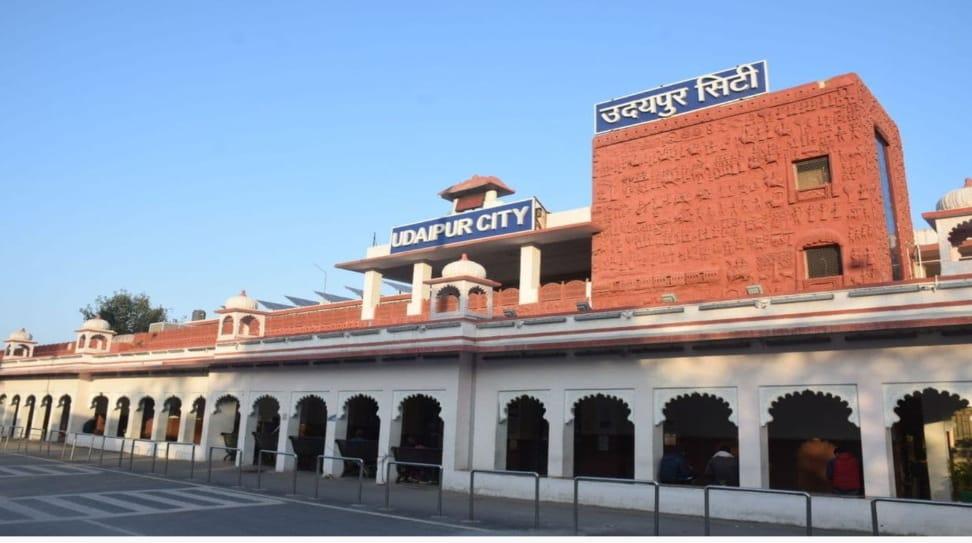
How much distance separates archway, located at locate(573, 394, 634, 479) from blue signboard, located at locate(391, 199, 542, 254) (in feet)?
24.0

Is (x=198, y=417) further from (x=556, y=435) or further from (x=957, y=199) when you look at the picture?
(x=957, y=199)

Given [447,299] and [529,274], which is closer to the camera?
[447,299]

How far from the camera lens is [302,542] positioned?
382 inches

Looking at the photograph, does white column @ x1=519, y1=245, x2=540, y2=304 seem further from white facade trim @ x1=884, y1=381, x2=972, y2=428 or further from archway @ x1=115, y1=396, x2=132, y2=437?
archway @ x1=115, y1=396, x2=132, y2=437

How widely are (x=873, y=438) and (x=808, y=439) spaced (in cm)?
376

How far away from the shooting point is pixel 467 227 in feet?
88.3

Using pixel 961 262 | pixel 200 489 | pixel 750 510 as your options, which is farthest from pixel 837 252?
pixel 200 489

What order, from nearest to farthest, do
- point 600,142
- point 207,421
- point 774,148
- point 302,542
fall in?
point 302,542, point 774,148, point 600,142, point 207,421

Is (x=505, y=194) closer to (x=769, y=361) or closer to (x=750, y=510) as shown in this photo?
(x=769, y=361)

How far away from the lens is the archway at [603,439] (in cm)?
1953

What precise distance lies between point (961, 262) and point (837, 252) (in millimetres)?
3109

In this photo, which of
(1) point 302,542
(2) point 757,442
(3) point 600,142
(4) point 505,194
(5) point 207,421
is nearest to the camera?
(1) point 302,542

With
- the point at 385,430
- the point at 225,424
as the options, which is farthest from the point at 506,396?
the point at 225,424

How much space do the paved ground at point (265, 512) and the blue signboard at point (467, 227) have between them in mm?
Answer: 10363
